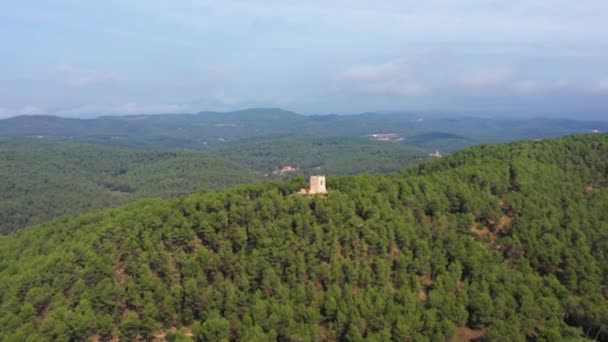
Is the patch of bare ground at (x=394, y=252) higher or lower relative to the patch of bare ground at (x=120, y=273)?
higher

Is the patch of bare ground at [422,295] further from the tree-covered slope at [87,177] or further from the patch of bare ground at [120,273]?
the tree-covered slope at [87,177]

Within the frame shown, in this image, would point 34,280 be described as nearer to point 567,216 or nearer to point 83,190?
point 567,216

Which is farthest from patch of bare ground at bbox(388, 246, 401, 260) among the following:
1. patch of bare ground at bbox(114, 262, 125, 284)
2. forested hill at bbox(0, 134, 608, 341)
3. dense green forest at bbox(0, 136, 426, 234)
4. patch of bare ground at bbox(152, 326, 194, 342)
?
dense green forest at bbox(0, 136, 426, 234)

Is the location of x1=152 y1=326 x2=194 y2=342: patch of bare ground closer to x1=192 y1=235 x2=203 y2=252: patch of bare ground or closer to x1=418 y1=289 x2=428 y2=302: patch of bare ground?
x1=192 y1=235 x2=203 y2=252: patch of bare ground

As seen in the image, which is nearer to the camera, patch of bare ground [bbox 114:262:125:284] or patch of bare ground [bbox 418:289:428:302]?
patch of bare ground [bbox 114:262:125:284]

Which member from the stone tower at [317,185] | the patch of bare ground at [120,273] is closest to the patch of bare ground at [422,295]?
the stone tower at [317,185]

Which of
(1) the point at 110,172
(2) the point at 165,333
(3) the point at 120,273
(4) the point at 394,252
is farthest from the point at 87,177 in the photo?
(4) the point at 394,252
